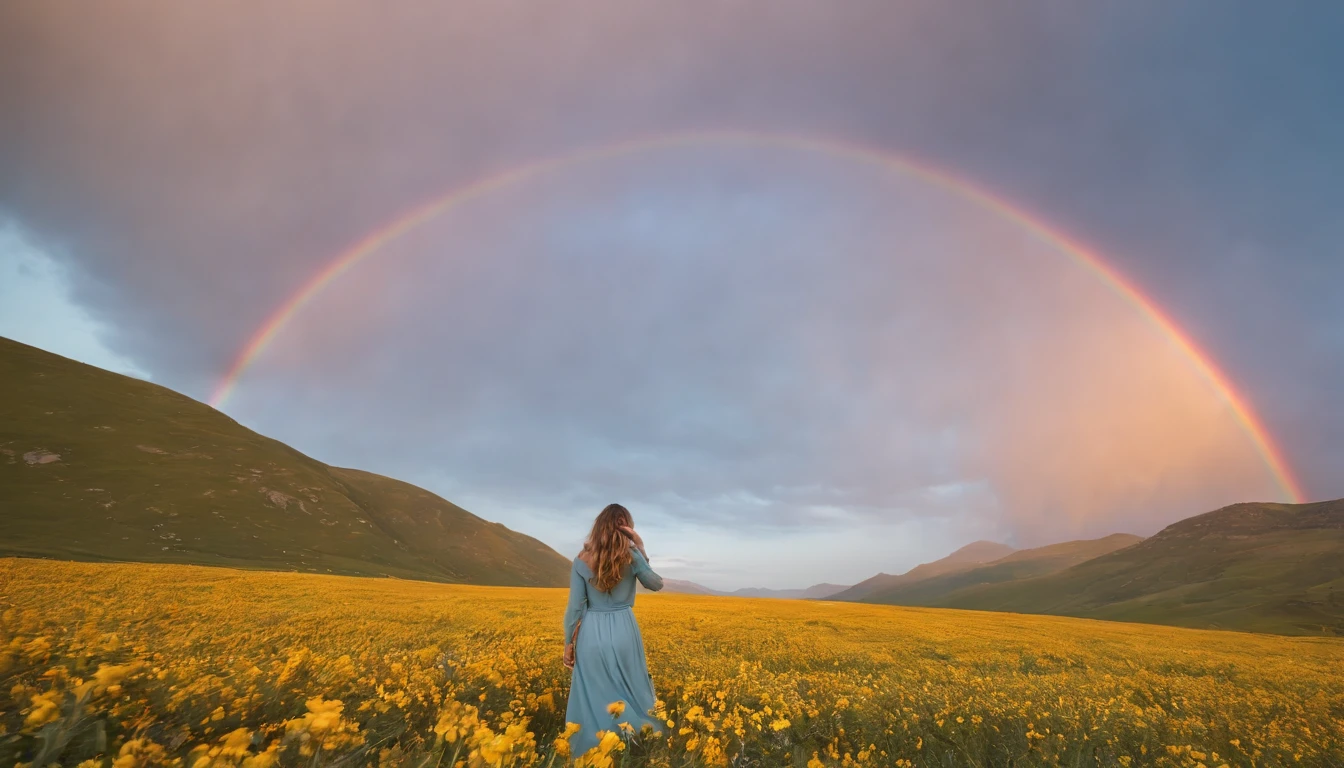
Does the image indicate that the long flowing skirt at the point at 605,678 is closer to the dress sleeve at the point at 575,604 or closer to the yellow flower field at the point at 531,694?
the dress sleeve at the point at 575,604

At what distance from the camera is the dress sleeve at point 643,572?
27.3 feet

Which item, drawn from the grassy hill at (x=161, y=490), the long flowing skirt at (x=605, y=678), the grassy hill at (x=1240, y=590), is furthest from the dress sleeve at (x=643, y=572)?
the grassy hill at (x=1240, y=590)

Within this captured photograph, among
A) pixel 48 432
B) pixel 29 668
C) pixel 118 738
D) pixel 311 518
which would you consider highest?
pixel 48 432

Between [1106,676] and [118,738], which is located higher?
[118,738]

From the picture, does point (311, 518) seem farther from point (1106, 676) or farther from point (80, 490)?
point (1106, 676)

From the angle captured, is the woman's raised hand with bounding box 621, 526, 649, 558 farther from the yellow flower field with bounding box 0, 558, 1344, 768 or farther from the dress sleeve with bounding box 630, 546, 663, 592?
the yellow flower field with bounding box 0, 558, 1344, 768

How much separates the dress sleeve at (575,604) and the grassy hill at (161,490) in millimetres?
75304

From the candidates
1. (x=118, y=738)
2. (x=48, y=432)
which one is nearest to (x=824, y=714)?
(x=118, y=738)

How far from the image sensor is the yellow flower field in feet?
10.7

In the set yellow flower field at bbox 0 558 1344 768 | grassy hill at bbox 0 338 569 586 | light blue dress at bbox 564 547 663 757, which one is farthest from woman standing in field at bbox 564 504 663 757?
grassy hill at bbox 0 338 569 586

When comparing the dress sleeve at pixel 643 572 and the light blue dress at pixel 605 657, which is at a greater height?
the dress sleeve at pixel 643 572

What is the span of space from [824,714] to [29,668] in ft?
30.2

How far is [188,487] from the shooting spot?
373 feet

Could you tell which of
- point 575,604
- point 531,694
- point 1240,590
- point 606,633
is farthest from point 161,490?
point 1240,590
